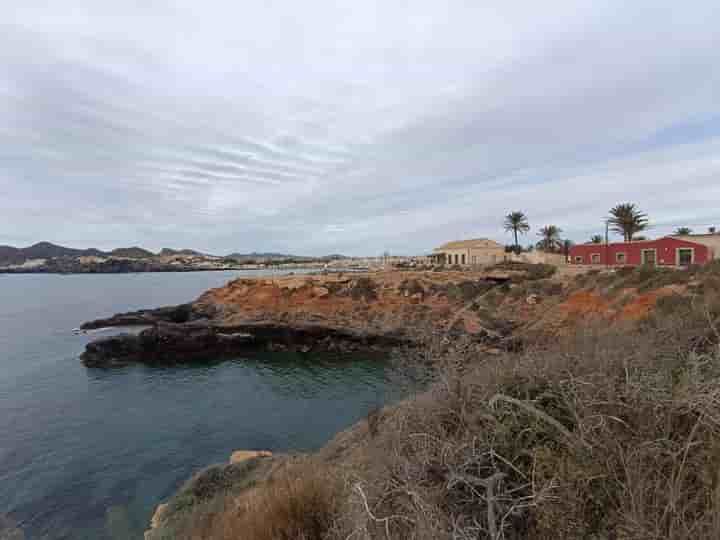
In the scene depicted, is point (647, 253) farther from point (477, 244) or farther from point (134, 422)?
point (134, 422)

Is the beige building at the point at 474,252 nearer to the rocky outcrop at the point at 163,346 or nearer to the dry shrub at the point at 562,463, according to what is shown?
the rocky outcrop at the point at 163,346

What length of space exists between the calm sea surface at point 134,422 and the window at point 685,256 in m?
28.5

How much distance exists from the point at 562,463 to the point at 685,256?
38.3m

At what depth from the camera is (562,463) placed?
2.44 metres

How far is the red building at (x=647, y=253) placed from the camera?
96.7 ft

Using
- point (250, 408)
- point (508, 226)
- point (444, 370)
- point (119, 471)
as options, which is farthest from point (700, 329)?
point (508, 226)

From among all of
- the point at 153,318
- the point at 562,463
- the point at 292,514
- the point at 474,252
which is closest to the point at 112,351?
the point at 153,318

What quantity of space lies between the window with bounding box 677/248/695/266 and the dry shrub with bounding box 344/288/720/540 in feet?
119

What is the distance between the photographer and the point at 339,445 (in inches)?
329

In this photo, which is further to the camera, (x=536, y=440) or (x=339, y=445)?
(x=339, y=445)

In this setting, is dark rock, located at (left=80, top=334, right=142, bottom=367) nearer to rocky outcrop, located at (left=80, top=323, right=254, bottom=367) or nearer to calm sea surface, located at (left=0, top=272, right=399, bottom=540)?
rocky outcrop, located at (left=80, top=323, right=254, bottom=367)

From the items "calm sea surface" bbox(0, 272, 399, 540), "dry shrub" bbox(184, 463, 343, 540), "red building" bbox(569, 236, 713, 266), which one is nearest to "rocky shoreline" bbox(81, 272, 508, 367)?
"calm sea surface" bbox(0, 272, 399, 540)

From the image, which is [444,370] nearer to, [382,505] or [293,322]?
[382,505]

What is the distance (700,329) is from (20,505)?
15.7 m
